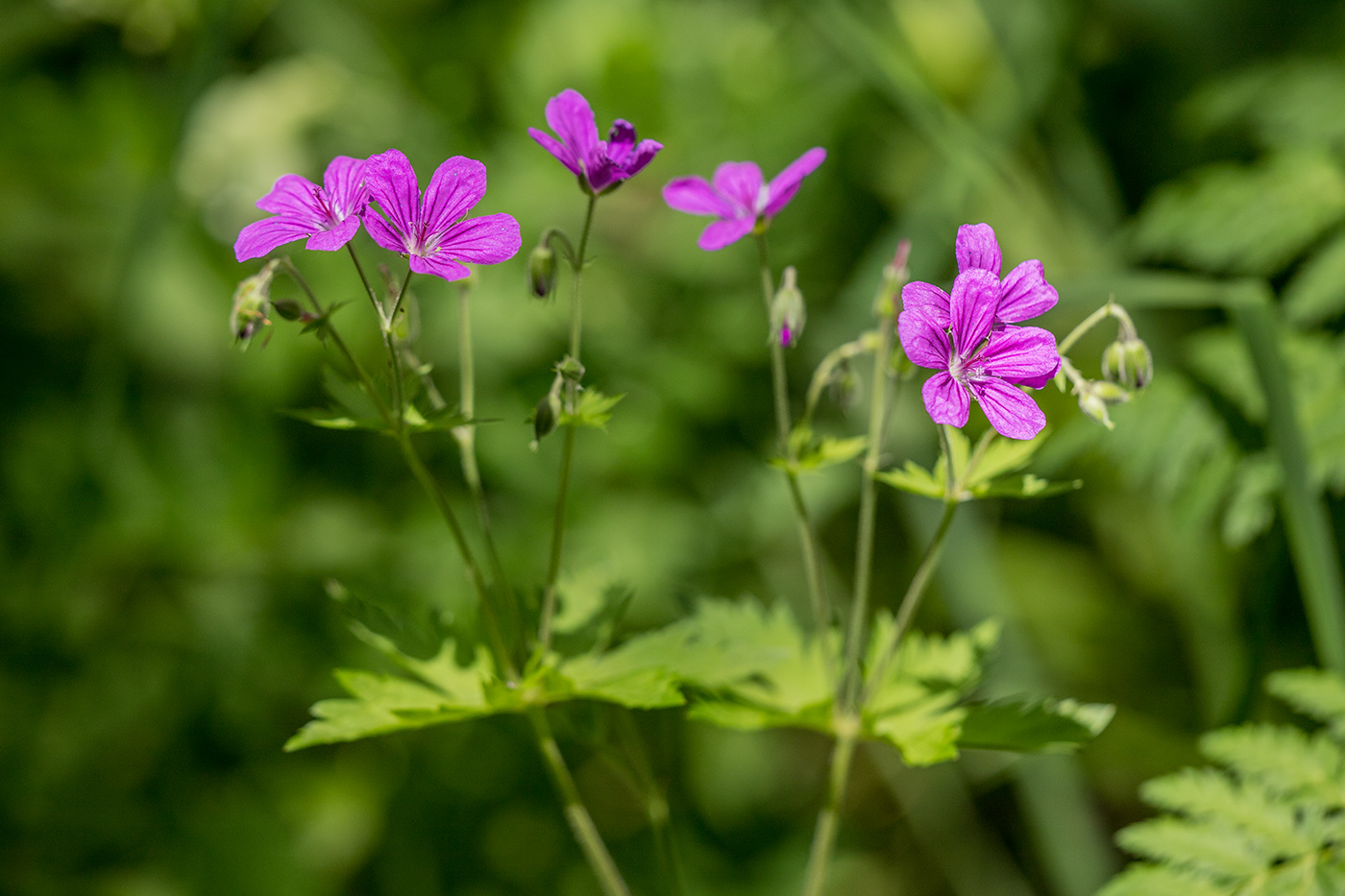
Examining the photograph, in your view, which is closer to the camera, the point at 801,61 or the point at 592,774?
the point at 592,774

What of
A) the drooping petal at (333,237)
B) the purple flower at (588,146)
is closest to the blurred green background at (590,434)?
the purple flower at (588,146)

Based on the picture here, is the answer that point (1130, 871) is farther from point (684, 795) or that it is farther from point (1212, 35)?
point (1212, 35)

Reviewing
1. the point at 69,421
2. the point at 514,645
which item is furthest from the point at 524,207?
the point at 514,645

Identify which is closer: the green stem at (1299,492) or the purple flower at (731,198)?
the purple flower at (731,198)

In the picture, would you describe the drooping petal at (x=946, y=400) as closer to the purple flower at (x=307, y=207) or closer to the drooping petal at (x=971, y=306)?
the drooping petal at (x=971, y=306)

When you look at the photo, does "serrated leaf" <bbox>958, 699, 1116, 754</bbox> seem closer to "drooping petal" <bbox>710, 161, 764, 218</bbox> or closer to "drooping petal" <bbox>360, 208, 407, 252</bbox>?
"drooping petal" <bbox>710, 161, 764, 218</bbox>
